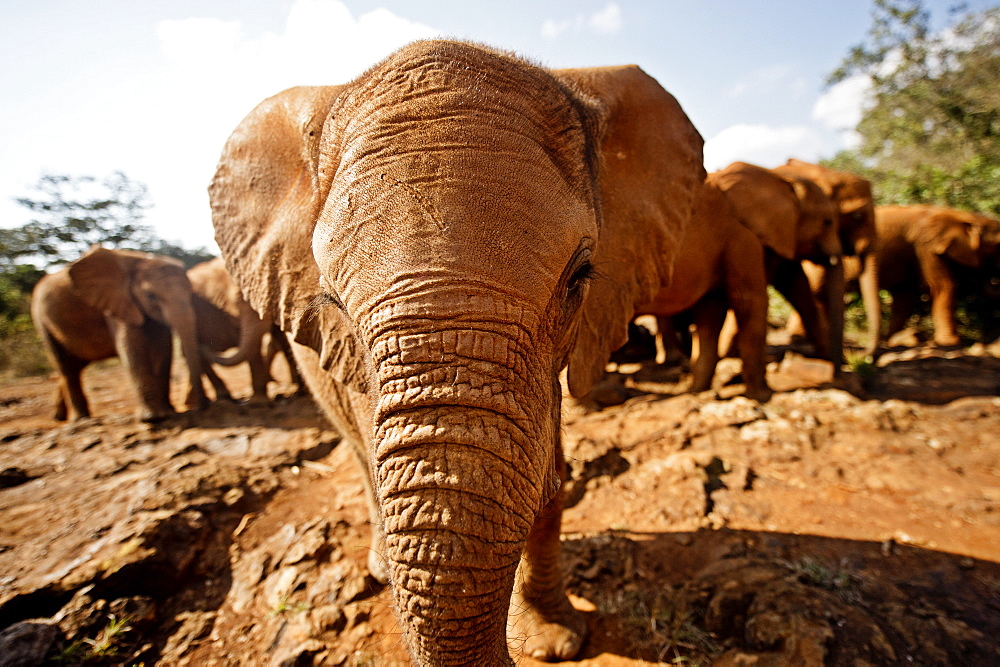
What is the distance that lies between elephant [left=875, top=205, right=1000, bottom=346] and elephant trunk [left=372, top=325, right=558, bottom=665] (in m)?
10.9

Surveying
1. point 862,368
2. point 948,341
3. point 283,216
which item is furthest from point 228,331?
point 948,341

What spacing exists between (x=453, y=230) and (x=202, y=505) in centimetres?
349

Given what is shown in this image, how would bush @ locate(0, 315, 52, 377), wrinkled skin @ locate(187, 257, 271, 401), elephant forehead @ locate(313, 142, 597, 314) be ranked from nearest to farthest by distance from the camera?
1. elephant forehead @ locate(313, 142, 597, 314)
2. wrinkled skin @ locate(187, 257, 271, 401)
3. bush @ locate(0, 315, 52, 377)

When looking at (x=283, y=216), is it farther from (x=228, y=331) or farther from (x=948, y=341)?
(x=948, y=341)

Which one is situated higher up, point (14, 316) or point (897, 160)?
point (897, 160)

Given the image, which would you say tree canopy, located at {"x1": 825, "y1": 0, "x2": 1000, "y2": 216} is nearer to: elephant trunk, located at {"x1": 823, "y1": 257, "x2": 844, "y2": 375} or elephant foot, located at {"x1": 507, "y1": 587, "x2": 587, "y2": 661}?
elephant trunk, located at {"x1": 823, "y1": 257, "x2": 844, "y2": 375}

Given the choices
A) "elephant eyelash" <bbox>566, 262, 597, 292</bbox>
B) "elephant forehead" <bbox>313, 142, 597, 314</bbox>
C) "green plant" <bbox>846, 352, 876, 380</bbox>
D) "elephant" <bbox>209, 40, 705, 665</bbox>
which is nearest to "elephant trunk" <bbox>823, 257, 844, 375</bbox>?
"green plant" <bbox>846, 352, 876, 380</bbox>

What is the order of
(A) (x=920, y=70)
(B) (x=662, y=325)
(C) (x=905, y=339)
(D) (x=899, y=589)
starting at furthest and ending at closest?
(A) (x=920, y=70), (C) (x=905, y=339), (B) (x=662, y=325), (D) (x=899, y=589)

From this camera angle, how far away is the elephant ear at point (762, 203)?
6.06m

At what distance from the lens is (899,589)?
272cm

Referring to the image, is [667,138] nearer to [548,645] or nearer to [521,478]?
[521,478]

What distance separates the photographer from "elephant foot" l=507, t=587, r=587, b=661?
98.0 inches

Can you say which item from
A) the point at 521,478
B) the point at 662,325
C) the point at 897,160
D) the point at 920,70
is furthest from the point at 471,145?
the point at 897,160

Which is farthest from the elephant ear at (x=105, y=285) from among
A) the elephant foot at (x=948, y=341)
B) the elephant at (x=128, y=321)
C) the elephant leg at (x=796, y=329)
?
the elephant foot at (x=948, y=341)
